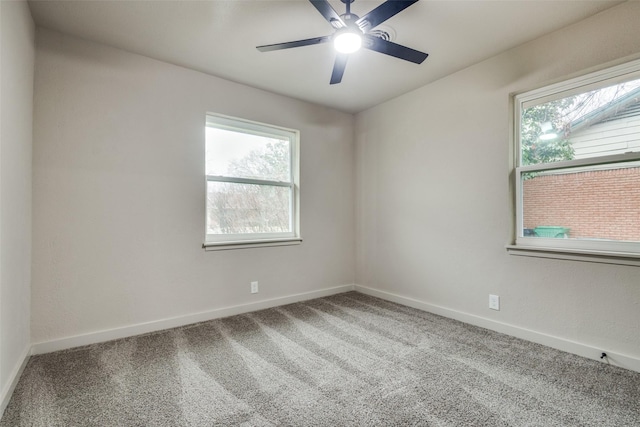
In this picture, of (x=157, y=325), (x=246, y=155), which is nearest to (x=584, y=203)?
(x=246, y=155)

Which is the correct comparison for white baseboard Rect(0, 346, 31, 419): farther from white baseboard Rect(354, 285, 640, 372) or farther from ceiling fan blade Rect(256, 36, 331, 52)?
white baseboard Rect(354, 285, 640, 372)

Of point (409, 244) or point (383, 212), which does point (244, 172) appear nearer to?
point (383, 212)

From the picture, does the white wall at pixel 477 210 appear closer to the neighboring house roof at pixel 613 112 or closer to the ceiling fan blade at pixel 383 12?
the neighboring house roof at pixel 613 112

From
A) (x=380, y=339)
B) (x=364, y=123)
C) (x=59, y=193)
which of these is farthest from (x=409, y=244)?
(x=59, y=193)

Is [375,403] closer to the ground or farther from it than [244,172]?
closer to the ground

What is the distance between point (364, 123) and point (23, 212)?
3432mm

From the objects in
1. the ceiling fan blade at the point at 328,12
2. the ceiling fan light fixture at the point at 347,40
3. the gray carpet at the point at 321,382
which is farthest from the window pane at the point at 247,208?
the ceiling fan blade at the point at 328,12

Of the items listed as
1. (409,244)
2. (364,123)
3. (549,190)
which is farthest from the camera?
(364,123)

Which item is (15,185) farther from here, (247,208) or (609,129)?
(609,129)

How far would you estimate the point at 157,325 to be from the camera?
8.68 feet

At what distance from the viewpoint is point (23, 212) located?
1.98 metres

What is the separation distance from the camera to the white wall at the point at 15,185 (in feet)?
5.25

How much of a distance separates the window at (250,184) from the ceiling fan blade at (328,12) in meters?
1.72

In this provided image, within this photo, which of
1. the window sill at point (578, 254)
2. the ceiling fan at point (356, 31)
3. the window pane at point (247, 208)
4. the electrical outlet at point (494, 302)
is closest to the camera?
the ceiling fan at point (356, 31)
